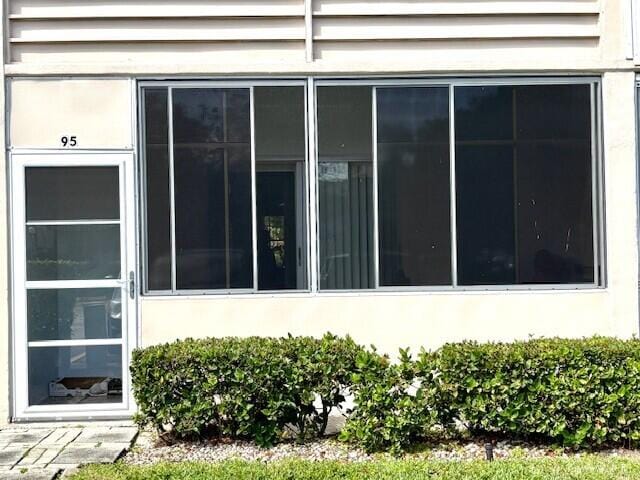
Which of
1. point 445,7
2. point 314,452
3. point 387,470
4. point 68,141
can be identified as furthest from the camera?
point 445,7

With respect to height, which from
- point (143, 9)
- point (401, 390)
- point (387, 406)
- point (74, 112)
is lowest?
point (387, 406)

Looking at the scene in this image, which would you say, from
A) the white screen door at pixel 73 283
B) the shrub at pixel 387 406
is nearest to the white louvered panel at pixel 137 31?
the white screen door at pixel 73 283

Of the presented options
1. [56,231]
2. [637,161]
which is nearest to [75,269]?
[56,231]

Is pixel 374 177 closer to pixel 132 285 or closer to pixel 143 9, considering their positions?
pixel 132 285

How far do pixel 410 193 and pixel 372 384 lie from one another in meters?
2.18

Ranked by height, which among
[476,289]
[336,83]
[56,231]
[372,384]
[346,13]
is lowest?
[372,384]

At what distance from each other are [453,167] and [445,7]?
147 cm

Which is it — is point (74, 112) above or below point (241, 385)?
above

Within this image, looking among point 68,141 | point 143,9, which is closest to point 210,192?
point 68,141

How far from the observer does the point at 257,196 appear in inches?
301

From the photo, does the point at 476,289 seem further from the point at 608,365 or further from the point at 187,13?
the point at 187,13

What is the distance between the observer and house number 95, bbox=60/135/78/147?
24.7ft

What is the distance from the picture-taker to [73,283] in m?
7.57

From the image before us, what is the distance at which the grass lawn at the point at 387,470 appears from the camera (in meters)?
5.54
